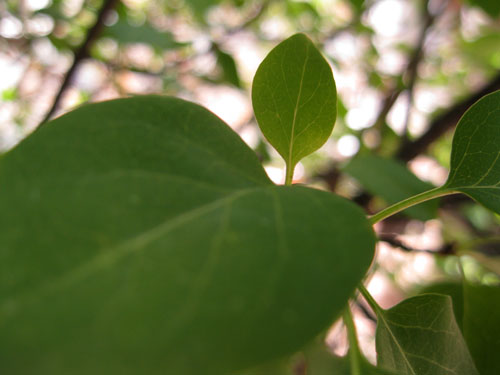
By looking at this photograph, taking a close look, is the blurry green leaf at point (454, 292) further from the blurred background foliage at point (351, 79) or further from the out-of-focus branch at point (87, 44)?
the out-of-focus branch at point (87, 44)

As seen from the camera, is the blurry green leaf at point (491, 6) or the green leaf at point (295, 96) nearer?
the green leaf at point (295, 96)

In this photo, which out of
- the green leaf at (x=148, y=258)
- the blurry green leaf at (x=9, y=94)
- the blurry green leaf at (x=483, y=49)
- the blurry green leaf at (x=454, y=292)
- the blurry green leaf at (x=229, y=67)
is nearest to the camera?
the green leaf at (x=148, y=258)

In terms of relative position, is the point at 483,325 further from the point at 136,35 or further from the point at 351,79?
the point at 351,79

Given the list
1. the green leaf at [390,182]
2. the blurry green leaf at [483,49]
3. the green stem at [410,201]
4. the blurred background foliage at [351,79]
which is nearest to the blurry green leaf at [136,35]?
the blurred background foliage at [351,79]

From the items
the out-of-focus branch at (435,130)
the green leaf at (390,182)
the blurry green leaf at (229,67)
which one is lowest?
the out-of-focus branch at (435,130)

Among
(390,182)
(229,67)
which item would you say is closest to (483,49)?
(229,67)

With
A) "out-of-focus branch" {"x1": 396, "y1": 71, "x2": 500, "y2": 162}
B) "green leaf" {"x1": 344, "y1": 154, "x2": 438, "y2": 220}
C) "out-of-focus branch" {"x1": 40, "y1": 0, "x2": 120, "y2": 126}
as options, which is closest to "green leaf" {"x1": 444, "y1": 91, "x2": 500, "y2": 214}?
"green leaf" {"x1": 344, "y1": 154, "x2": 438, "y2": 220}

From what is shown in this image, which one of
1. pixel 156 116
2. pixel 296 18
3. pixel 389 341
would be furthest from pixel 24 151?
pixel 296 18

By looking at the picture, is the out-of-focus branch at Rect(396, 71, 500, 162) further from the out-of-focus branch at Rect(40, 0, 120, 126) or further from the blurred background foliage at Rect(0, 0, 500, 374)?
the out-of-focus branch at Rect(40, 0, 120, 126)
